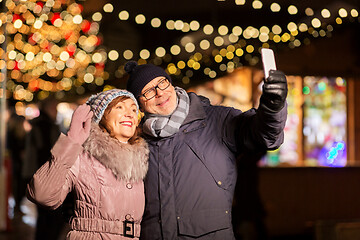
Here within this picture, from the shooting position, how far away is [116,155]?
12.2 feet

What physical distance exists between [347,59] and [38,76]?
977 cm

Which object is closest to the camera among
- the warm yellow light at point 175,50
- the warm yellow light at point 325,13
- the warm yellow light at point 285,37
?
the warm yellow light at point 325,13

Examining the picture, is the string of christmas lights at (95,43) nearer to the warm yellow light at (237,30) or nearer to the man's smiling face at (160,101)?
the warm yellow light at (237,30)

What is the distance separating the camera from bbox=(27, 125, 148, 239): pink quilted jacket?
350cm

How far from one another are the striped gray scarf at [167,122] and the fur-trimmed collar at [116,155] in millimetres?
180

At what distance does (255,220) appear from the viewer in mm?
8133

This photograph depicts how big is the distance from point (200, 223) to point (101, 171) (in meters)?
0.68

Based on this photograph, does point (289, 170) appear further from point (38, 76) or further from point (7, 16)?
point (38, 76)

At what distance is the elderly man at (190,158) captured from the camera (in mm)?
3730

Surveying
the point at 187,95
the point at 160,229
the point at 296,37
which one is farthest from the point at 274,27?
the point at 160,229

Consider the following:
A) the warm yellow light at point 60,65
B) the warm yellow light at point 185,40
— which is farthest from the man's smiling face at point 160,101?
the warm yellow light at point 60,65

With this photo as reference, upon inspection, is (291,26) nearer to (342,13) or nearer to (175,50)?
(342,13)

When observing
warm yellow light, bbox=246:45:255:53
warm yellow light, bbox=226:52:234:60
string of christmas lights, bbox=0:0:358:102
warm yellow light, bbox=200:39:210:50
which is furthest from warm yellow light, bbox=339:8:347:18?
warm yellow light, bbox=200:39:210:50

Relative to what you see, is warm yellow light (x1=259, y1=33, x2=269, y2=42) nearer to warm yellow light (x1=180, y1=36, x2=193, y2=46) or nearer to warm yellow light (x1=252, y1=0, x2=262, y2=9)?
warm yellow light (x1=252, y1=0, x2=262, y2=9)
